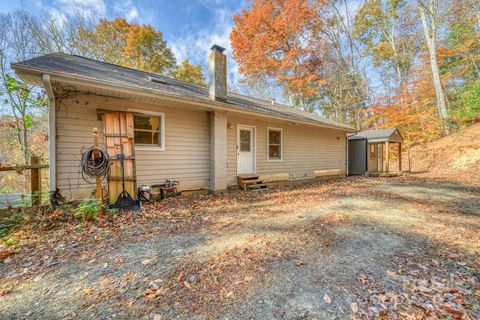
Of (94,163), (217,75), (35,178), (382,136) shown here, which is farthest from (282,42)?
(35,178)

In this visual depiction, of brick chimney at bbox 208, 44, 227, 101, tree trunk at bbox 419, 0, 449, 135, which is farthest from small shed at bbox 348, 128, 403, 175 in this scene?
brick chimney at bbox 208, 44, 227, 101

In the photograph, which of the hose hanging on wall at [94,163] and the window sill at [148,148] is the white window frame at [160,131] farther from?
the hose hanging on wall at [94,163]

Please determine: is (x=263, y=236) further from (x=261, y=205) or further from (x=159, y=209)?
(x=159, y=209)

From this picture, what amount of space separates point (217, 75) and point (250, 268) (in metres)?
5.88

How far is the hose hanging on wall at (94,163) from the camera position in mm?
4125

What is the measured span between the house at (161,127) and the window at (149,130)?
24 millimetres

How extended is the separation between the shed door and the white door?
25.4 feet

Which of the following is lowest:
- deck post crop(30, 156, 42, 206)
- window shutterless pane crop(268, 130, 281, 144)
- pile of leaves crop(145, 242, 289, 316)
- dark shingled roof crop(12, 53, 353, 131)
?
pile of leaves crop(145, 242, 289, 316)

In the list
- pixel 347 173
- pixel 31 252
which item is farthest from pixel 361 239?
pixel 347 173

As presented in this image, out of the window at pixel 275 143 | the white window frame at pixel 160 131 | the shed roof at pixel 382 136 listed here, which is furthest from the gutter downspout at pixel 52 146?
the shed roof at pixel 382 136

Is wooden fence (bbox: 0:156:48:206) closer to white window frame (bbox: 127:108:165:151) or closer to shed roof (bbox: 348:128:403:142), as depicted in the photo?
white window frame (bbox: 127:108:165:151)

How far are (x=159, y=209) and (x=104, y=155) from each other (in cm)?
159

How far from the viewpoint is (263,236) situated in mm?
3195

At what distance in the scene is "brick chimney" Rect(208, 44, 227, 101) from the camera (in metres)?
6.52
